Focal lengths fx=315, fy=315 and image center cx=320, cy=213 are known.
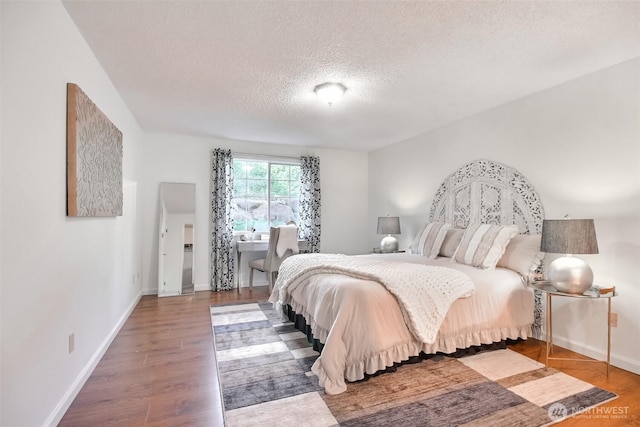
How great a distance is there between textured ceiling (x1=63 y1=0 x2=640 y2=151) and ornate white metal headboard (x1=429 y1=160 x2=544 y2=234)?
75 cm

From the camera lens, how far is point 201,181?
16.2 feet

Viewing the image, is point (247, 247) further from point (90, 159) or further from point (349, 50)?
point (349, 50)

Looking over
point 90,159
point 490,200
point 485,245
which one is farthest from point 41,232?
point 490,200

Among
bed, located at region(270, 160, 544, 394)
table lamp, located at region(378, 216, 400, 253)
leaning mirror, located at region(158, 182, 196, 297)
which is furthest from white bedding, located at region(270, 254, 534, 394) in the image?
leaning mirror, located at region(158, 182, 196, 297)

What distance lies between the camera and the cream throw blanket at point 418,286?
2219mm

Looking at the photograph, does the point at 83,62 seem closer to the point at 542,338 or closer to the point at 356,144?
the point at 356,144

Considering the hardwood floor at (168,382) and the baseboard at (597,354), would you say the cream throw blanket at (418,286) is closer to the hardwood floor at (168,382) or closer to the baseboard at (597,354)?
the hardwood floor at (168,382)

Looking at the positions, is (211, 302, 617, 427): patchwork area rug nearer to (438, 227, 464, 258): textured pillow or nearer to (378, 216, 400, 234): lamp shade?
(438, 227, 464, 258): textured pillow

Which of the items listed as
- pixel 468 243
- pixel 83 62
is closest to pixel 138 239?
pixel 83 62

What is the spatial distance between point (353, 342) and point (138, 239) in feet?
11.6

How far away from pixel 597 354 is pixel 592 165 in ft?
5.06

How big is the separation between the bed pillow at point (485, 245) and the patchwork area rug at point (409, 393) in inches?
30.7

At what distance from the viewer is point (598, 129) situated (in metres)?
2.61

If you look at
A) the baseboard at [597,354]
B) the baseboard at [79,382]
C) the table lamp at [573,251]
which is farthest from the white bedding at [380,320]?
the baseboard at [79,382]
